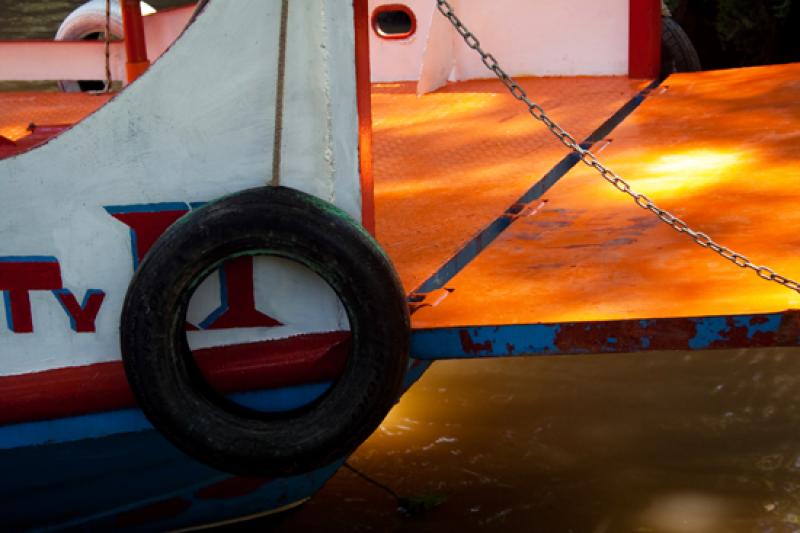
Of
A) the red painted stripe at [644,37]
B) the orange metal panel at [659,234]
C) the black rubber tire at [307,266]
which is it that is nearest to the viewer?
the black rubber tire at [307,266]

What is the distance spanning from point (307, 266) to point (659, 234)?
138 cm

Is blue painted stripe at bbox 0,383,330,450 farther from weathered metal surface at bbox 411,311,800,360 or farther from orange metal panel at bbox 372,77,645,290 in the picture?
orange metal panel at bbox 372,77,645,290

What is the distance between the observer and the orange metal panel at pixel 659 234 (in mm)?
2818

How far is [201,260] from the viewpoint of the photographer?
2.47m

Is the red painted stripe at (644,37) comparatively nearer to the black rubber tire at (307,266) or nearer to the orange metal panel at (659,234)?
the orange metal panel at (659,234)

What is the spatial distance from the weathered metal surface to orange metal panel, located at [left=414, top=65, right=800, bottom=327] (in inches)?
1.3

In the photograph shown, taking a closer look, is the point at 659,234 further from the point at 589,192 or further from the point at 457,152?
the point at 457,152

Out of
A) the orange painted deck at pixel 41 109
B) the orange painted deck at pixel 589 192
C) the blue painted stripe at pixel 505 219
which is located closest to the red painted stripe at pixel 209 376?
the orange painted deck at pixel 589 192

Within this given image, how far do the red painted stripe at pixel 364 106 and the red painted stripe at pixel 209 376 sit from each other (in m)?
0.33

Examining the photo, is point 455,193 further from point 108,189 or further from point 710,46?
point 710,46

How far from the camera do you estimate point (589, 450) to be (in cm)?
459

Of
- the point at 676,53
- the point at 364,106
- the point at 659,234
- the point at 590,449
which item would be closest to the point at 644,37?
the point at 676,53

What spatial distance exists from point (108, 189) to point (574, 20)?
4.23m

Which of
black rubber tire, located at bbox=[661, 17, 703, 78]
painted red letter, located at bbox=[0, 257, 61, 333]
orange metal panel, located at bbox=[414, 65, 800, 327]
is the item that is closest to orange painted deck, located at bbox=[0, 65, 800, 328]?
orange metal panel, located at bbox=[414, 65, 800, 327]
